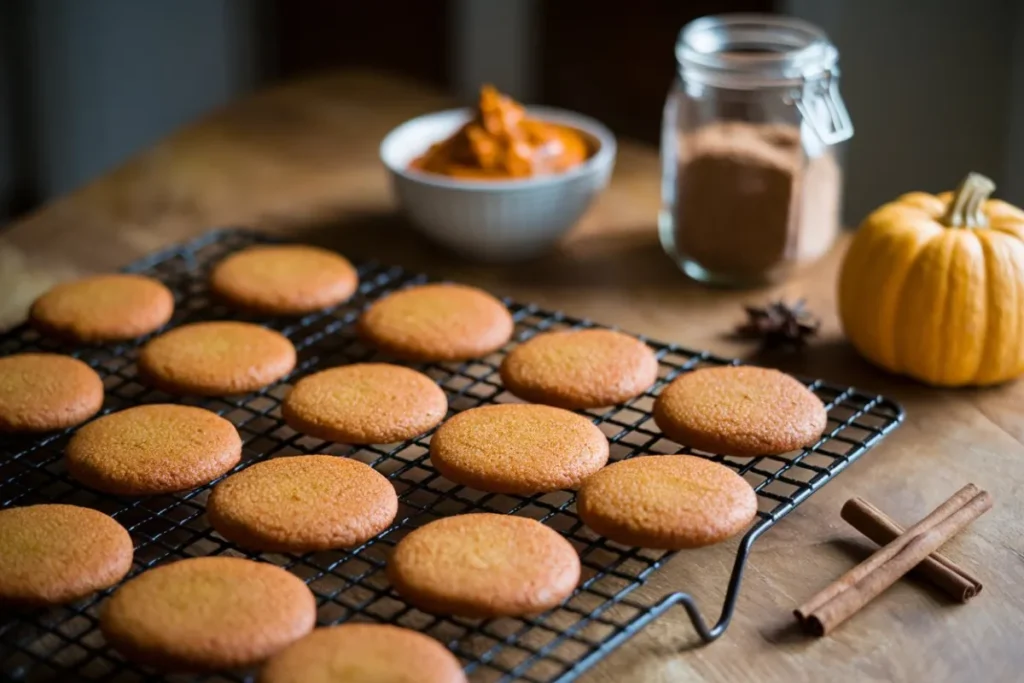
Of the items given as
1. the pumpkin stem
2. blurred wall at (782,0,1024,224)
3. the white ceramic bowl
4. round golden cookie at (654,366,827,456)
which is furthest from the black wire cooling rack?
blurred wall at (782,0,1024,224)

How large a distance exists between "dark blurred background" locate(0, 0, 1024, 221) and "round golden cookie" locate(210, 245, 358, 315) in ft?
3.38

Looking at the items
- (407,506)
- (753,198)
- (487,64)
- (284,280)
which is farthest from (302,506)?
(487,64)

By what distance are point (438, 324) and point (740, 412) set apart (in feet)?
1.43

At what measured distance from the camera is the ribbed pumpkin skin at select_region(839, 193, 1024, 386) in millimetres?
1493

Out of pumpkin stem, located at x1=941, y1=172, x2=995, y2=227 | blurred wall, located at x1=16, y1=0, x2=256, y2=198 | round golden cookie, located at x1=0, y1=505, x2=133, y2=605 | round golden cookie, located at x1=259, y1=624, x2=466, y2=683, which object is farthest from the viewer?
blurred wall, located at x1=16, y1=0, x2=256, y2=198

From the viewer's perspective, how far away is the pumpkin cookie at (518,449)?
4.05 ft

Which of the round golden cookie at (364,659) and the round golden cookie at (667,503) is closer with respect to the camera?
the round golden cookie at (364,659)

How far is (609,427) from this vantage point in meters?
1.44

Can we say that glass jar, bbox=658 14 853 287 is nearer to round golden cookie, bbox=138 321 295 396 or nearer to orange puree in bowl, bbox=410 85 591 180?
orange puree in bowl, bbox=410 85 591 180

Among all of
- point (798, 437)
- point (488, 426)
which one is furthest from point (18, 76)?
point (798, 437)

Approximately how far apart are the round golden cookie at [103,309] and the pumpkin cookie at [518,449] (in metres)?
0.51

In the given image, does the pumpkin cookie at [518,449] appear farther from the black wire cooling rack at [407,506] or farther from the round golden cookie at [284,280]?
the round golden cookie at [284,280]

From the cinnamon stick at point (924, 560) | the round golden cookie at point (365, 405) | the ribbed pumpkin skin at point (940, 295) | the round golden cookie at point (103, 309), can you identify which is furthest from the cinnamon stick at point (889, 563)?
the round golden cookie at point (103, 309)

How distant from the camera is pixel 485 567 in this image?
42.8 inches
